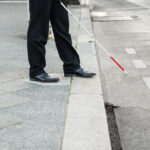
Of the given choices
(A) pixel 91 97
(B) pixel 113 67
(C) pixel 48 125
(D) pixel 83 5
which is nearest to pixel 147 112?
(A) pixel 91 97

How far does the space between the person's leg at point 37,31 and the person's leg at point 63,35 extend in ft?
0.39

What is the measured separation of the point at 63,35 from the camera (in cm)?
433

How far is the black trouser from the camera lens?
4.11 m

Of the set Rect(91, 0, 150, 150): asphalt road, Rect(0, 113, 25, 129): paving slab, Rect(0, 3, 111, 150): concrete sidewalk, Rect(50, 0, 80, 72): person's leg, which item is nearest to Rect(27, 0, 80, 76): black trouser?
Rect(50, 0, 80, 72): person's leg

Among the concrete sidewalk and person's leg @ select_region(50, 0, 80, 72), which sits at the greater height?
person's leg @ select_region(50, 0, 80, 72)

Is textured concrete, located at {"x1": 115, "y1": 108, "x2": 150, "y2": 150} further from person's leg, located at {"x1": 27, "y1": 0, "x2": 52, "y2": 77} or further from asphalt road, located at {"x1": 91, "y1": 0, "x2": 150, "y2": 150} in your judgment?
person's leg, located at {"x1": 27, "y1": 0, "x2": 52, "y2": 77}

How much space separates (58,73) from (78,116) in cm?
159

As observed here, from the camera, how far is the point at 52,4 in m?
4.23

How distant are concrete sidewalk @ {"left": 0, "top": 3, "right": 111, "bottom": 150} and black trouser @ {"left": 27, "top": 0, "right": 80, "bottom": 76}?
9.4 inches

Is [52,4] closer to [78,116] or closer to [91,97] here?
[91,97]

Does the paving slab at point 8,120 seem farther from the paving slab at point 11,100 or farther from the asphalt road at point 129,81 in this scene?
the asphalt road at point 129,81

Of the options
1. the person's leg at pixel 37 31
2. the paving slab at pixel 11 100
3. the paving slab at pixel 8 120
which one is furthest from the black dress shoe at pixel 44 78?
the paving slab at pixel 8 120

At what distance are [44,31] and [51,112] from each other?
119 cm

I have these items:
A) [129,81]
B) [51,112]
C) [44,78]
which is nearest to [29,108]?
[51,112]
